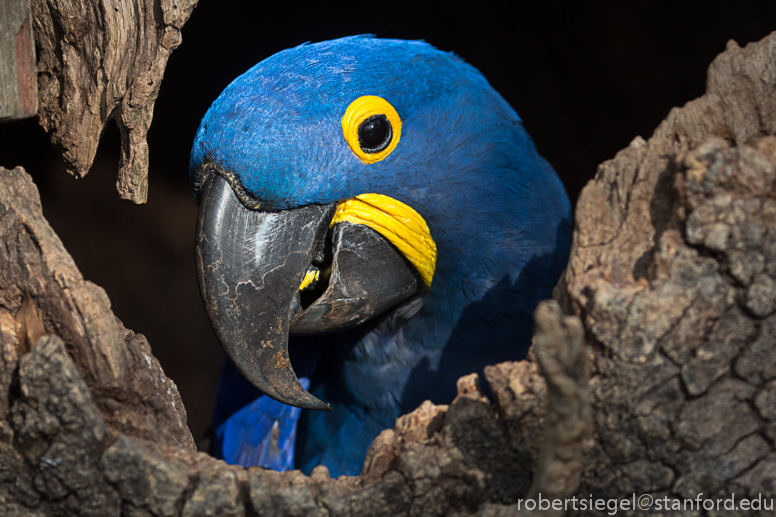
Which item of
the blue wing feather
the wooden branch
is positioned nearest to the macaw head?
the wooden branch

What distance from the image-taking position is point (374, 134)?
140 centimetres

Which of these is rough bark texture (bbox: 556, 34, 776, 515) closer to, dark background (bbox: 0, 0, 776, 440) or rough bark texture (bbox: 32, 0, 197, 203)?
rough bark texture (bbox: 32, 0, 197, 203)

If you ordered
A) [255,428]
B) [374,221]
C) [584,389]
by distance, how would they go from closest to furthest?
[584,389] → [374,221] → [255,428]

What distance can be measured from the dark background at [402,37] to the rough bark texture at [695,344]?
219 centimetres

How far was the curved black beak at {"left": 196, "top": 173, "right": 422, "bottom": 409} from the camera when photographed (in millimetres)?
1299

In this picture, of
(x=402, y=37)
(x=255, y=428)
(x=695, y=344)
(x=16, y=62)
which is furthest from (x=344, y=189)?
(x=402, y=37)

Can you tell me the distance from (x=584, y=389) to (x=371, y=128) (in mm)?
842

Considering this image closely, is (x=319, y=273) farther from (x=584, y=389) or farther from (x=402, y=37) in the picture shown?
(x=402, y=37)

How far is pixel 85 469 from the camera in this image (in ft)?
2.88

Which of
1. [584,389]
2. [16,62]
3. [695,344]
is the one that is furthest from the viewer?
[16,62]

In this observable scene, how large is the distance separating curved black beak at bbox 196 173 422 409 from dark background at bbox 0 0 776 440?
1783mm

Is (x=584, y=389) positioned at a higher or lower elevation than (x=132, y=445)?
higher

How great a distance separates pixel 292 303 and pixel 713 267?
0.86 metres

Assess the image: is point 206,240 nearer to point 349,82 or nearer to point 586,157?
point 349,82
